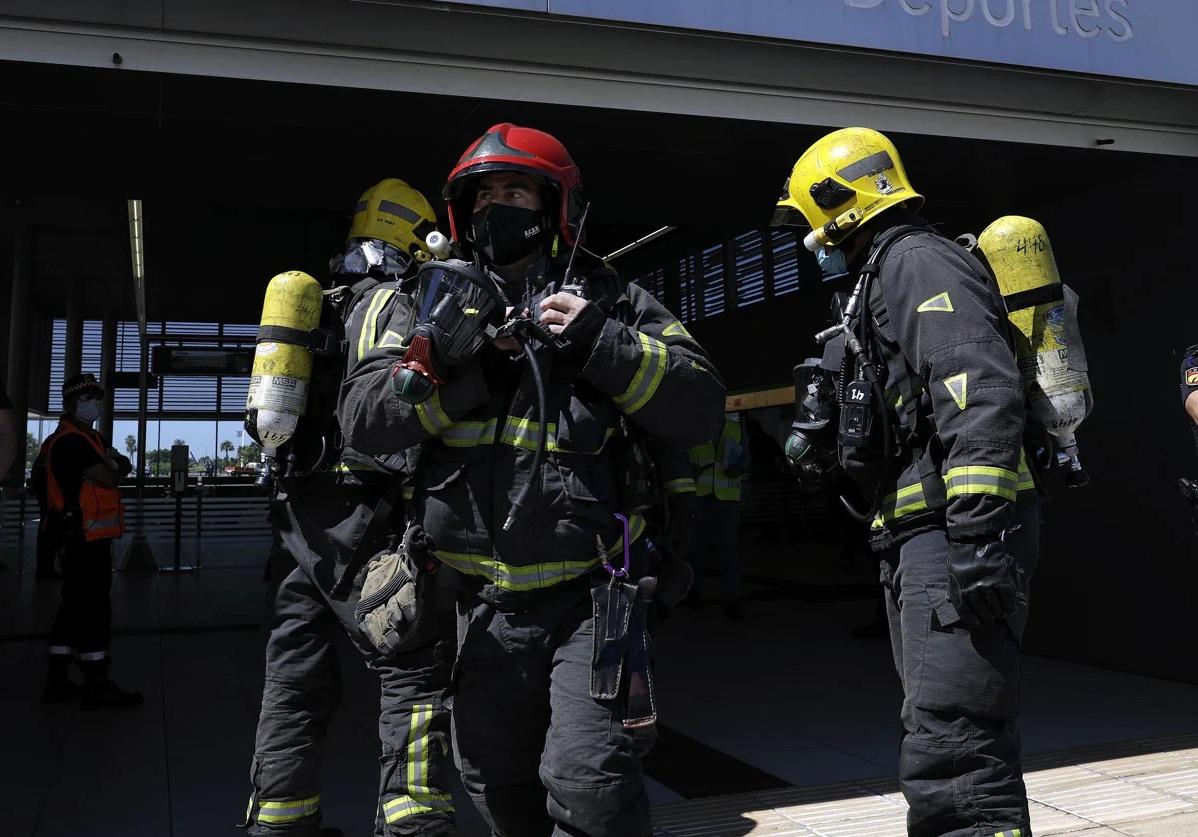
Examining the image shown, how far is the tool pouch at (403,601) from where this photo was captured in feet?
7.60

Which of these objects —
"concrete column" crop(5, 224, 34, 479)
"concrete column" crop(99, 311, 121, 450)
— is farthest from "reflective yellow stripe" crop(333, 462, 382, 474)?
"concrete column" crop(99, 311, 121, 450)

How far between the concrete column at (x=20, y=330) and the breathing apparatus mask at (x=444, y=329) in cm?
1232

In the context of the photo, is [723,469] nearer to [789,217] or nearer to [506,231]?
[789,217]

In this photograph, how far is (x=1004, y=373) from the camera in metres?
2.38

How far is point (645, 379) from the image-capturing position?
2.17m

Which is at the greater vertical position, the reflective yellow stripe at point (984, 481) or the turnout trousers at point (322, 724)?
the reflective yellow stripe at point (984, 481)

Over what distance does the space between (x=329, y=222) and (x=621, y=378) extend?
27.9 feet

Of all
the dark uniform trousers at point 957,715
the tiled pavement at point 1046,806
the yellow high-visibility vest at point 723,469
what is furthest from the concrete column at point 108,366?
the dark uniform trousers at point 957,715

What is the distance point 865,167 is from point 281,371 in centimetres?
192

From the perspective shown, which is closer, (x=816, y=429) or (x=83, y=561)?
(x=816, y=429)

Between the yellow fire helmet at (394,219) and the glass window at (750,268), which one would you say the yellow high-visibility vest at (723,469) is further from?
the yellow fire helmet at (394,219)

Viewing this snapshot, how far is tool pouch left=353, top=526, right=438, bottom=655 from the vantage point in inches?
91.2

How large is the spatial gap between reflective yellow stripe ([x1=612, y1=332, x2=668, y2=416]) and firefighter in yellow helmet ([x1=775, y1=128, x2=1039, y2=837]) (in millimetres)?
687

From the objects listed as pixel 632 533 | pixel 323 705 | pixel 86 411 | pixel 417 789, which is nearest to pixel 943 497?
pixel 632 533
